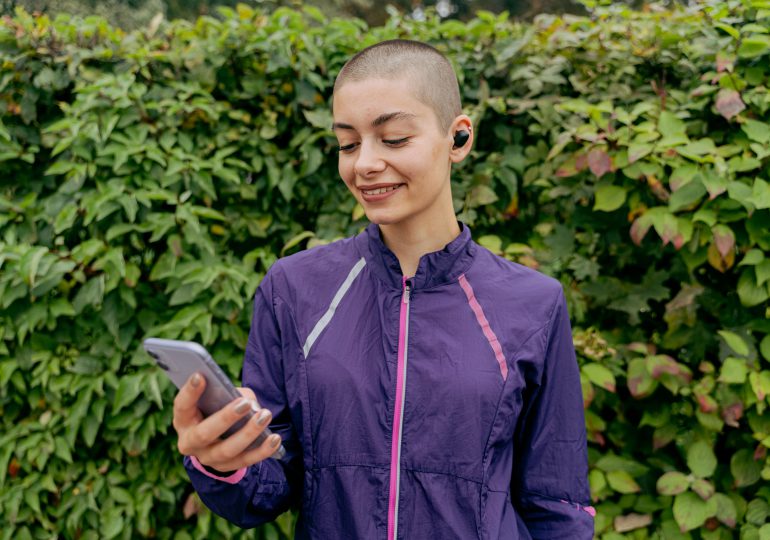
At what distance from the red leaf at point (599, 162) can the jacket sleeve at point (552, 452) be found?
106 centimetres

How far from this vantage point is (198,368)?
1.05 m

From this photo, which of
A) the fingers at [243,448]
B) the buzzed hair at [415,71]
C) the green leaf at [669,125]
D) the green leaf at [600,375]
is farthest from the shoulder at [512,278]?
the green leaf at [669,125]

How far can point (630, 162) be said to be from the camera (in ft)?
7.91

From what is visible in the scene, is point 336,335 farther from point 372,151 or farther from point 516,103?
point 516,103

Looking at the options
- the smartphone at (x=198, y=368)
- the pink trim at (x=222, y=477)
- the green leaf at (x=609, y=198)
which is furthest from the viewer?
the green leaf at (x=609, y=198)

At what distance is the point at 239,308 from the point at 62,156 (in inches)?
38.8

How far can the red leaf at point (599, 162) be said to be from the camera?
2.43m

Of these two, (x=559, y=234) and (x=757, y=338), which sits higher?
(x=559, y=234)

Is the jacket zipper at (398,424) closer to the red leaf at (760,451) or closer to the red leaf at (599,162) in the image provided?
the red leaf at (599,162)

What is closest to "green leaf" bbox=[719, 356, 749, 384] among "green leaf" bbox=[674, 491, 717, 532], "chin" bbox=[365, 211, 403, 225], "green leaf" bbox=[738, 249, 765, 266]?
"green leaf" bbox=[738, 249, 765, 266]

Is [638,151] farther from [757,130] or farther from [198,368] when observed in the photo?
[198,368]

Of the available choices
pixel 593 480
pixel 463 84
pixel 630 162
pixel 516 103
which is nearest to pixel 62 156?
pixel 463 84

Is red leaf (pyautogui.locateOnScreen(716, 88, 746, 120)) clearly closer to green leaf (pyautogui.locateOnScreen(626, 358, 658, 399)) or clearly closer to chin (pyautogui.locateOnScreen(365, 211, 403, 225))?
green leaf (pyautogui.locateOnScreen(626, 358, 658, 399))

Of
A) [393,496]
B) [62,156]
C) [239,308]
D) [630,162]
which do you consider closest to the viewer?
[393,496]
